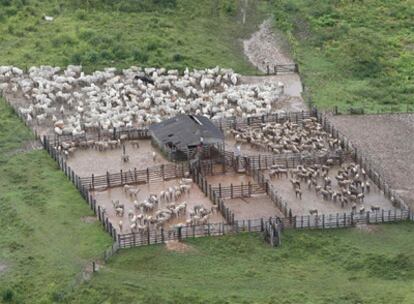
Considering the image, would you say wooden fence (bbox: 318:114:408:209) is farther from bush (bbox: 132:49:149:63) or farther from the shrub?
the shrub

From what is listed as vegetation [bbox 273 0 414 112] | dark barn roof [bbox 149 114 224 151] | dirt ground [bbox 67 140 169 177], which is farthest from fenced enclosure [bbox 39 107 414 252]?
vegetation [bbox 273 0 414 112]

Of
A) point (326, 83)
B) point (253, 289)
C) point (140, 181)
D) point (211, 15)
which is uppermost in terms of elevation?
point (211, 15)

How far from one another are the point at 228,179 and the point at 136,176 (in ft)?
16.4

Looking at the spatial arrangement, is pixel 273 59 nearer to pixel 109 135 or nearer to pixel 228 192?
pixel 109 135

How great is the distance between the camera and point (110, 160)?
6116 centimetres

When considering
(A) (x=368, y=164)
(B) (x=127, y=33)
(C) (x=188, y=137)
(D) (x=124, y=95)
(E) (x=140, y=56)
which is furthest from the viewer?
(B) (x=127, y=33)

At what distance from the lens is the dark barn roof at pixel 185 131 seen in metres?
60.1

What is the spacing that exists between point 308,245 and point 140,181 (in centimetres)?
1112

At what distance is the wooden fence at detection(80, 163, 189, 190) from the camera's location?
2270 inches

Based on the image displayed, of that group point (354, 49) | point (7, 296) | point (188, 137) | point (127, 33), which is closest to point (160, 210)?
point (188, 137)

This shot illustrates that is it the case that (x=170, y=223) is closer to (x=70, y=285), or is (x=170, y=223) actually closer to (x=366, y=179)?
(x=70, y=285)

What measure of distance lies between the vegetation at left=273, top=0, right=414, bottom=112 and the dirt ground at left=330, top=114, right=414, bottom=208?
82.6 inches

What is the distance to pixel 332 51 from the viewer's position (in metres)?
79.8

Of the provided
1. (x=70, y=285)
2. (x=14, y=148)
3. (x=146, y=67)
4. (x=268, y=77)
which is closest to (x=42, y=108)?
(x=14, y=148)
